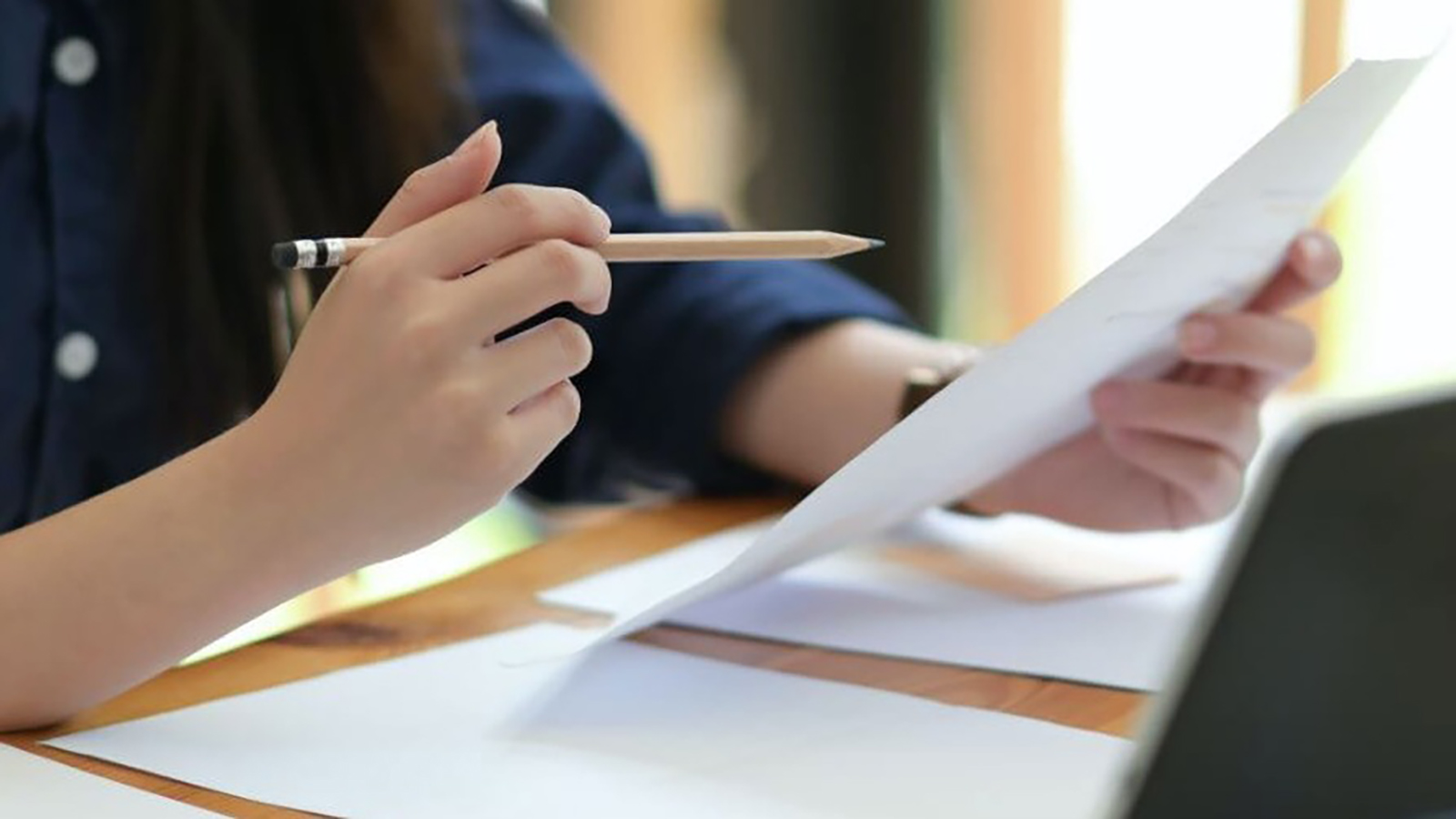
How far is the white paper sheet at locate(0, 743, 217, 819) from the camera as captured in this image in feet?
1.37

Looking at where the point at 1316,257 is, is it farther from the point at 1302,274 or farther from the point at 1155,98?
the point at 1155,98

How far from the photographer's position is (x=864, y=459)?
481mm

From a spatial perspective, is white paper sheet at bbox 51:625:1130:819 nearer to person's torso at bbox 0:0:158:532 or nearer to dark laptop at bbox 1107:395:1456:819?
dark laptop at bbox 1107:395:1456:819

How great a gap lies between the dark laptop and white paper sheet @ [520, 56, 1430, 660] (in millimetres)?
187

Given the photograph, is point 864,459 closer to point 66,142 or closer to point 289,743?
point 289,743

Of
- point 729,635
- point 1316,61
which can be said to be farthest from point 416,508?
point 1316,61

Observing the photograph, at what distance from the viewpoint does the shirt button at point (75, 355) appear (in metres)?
0.75

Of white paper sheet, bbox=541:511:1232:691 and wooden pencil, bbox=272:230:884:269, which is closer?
wooden pencil, bbox=272:230:884:269

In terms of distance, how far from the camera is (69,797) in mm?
429

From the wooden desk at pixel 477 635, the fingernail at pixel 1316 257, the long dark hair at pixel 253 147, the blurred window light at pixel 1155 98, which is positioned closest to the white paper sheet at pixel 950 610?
the wooden desk at pixel 477 635

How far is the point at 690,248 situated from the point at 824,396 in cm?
32

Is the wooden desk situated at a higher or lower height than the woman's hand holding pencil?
lower

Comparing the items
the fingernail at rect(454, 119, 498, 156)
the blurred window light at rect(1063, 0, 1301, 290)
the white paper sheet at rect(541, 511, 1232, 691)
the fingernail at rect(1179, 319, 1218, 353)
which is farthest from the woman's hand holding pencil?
the blurred window light at rect(1063, 0, 1301, 290)

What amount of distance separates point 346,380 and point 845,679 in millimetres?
181
